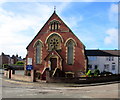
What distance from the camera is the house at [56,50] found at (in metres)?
30.9

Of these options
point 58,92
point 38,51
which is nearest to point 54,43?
point 38,51

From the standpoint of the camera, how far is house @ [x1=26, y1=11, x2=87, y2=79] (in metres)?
30.9

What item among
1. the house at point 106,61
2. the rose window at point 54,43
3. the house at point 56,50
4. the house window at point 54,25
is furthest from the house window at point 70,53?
the house at point 106,61

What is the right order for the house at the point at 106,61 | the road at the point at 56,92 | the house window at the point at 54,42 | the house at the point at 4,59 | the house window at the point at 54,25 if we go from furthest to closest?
the house at the point at 4,59 < the house at the point at 106,61 < the house window at the point at 54,25 < the house window at the point at 54,42 < the road at the point at 56,92

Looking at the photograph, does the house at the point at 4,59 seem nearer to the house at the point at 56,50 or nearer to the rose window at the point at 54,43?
the house at the point at 56,50

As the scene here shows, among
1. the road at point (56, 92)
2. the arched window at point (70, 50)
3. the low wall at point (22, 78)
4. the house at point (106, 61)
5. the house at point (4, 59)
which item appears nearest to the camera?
the road at point (56, 92)

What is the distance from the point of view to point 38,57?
34.2 m

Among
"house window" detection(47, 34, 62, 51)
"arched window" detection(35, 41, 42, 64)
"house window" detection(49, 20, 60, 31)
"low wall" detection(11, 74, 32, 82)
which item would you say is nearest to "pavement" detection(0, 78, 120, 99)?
"low wall" detection(11, 74, 32, 82)

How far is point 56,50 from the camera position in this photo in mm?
32438

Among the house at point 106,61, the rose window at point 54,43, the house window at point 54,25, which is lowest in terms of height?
the house at point 106,61

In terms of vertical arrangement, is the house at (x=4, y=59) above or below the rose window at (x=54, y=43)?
below

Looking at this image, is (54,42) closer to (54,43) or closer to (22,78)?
(54,43)

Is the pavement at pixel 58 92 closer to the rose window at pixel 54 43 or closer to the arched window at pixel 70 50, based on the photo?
the arched window at pixel 70 50

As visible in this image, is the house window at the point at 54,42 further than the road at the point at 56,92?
Yes
